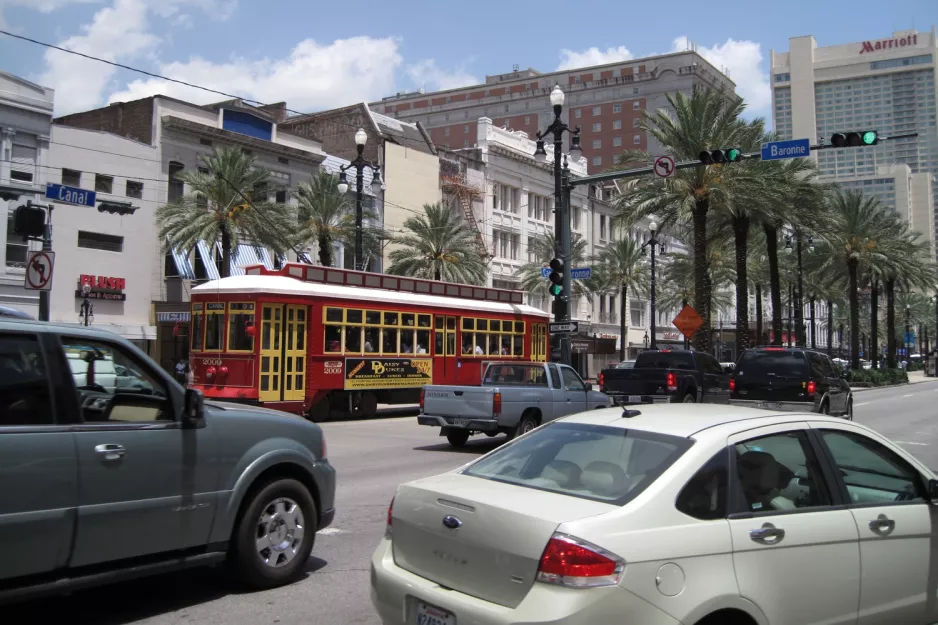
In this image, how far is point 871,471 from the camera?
5.23 m

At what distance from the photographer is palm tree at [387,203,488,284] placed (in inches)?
1652

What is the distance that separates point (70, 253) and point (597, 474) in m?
32.6

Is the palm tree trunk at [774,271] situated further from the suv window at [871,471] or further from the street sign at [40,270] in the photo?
the suv window at [871,471]

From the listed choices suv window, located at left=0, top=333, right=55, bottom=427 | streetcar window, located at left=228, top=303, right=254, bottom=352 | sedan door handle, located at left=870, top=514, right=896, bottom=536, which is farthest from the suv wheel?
streetcar window, located at left=228, top=303, right=254, bottom=352

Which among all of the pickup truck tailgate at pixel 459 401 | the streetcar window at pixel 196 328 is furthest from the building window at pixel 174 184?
the pickup truck tailgate at pixel 459 401

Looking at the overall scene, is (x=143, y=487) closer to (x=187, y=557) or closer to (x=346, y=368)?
(x=187, y=557)

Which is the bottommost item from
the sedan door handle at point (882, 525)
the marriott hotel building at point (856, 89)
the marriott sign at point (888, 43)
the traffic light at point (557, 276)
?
the sedan door handle at point (882, 525)

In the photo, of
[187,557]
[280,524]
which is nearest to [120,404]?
[187,557]

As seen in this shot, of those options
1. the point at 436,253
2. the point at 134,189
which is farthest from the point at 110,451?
the point at 436,253

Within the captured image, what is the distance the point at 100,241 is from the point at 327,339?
59.4 feet

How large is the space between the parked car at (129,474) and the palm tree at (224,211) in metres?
26.2

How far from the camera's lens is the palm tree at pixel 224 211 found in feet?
104

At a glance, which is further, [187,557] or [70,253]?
[70,253]

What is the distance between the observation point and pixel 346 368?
68.0 ft
